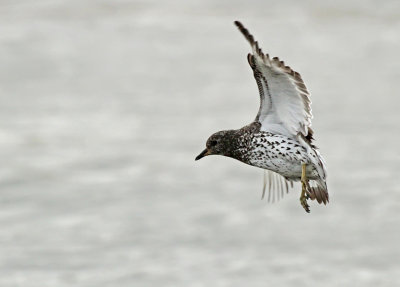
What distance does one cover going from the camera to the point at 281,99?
12.5 metres

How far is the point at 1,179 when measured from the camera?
20.0m

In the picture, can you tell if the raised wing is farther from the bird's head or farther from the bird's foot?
the bird's foot

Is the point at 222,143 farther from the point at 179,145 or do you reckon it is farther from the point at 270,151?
the point at 179,145

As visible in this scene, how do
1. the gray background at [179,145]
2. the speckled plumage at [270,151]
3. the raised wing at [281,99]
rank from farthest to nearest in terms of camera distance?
1. the gray background at [179,145]
2. the speckled plumage at [270,151]
3. the raised wing at [281,99]

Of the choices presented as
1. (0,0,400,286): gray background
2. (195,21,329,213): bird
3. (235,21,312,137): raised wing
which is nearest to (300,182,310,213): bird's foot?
(195,21,329,213): bird

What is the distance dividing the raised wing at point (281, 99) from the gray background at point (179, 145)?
530 centimetres

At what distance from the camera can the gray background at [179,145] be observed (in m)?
18.2

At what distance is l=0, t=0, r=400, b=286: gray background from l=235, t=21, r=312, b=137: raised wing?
530 cm

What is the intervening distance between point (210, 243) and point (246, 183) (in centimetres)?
149

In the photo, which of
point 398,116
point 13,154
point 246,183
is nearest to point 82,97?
point 13,154

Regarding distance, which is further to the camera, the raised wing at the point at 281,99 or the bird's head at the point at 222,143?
the bird's head at the point at 222,143

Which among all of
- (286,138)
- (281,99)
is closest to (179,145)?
(286,138)

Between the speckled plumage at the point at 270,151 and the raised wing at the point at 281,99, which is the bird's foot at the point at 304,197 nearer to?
the speckled plumage at the point at 270,151

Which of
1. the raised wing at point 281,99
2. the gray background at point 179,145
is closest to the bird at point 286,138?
the raised wing at point 281,99
